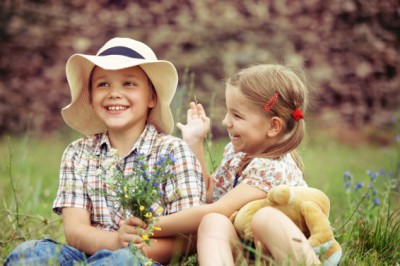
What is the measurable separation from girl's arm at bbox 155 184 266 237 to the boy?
0.08 m

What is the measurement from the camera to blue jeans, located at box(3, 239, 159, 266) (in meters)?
2.54

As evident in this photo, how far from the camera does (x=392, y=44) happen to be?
25.1 feet

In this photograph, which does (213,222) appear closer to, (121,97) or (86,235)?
(86,235)

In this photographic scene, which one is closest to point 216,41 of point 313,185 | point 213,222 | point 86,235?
point 313,185

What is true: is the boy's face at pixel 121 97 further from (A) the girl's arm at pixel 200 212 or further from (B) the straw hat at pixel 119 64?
(A) the girl's arm at pixel 200 212

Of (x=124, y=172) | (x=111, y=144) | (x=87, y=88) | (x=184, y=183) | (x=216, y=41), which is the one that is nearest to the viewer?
(x=184, y=183)

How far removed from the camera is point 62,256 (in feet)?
9.07

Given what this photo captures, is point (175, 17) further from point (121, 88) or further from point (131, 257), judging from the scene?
point (131, 257)

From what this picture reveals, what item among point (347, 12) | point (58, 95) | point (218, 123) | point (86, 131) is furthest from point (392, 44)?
point (86, 131)

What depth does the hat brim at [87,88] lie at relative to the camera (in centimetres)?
300

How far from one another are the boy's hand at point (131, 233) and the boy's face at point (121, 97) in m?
0.54

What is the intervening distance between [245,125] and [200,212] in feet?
1.35

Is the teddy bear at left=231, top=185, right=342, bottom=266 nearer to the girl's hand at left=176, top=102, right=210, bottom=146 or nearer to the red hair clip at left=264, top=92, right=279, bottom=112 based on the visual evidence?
the red hair clip at left=264, top=92, right=279, bottom=112

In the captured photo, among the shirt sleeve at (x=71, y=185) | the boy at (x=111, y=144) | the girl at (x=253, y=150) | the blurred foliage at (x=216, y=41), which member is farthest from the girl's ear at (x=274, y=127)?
the blurred foliage at (x=216, y=41)
